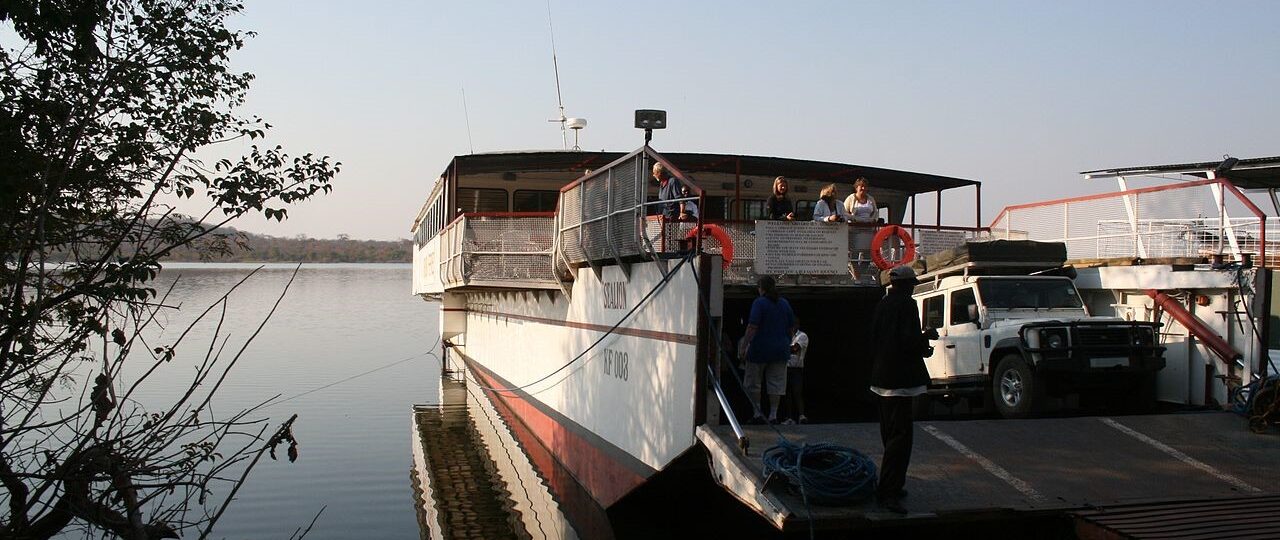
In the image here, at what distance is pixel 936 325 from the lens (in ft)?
42.6

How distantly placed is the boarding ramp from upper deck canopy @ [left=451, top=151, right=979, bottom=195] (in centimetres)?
259

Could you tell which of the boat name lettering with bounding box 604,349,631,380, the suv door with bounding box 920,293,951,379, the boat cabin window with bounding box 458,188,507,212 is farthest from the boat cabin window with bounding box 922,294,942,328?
the boat cabin window with bounding box 458,188,507,212

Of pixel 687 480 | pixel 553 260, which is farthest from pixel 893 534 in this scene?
pixel 553 260

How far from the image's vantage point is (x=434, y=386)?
29.5 meters

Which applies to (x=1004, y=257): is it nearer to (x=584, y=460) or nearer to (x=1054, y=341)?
(x=1054, y=341)

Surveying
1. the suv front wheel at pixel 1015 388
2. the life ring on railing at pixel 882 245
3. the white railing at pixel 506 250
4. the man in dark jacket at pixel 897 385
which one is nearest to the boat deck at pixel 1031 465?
the man in dark jacket at pixel 897 385

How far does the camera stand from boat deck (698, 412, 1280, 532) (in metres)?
7.00

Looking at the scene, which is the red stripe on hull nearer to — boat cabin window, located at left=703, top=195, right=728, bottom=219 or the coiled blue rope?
the coiled blue rope

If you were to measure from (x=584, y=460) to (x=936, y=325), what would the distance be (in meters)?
4.73

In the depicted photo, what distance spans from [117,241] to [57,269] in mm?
614

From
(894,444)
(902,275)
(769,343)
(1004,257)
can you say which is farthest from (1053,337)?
(894,444)

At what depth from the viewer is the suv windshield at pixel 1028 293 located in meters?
12.3

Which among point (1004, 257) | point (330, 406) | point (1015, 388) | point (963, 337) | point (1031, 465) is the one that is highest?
point (1004, 257)

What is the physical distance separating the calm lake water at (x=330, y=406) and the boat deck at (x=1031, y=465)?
169 inches
